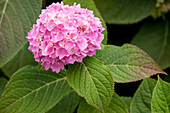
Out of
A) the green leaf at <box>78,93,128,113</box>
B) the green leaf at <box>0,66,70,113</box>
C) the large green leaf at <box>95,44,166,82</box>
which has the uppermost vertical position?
the green leaf at <box>0,66,70,113</box>

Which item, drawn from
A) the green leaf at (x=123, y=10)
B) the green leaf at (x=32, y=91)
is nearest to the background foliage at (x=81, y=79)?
the green leaf at (x=32, y=91)

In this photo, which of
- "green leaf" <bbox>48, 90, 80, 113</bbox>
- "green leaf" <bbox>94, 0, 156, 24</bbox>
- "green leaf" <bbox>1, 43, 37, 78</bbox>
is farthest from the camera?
"green leaf" <bbox>94, 0, 156, 24</bbox>

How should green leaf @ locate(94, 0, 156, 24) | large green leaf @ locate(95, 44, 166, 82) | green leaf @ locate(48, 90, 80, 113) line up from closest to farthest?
large green leaf @ locate(95, 44, 166, 82), green leaf @ locate(48, 90, 80, 113), green leaf @ locate(94, 0, 156, 24)

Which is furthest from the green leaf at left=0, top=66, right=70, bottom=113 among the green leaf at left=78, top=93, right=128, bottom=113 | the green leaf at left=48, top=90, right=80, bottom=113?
the green leaf at left=48, top=90, right=80, bottom=113

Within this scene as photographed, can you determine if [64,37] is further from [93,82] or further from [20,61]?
[20,61]

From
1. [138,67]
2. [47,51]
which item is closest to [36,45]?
[47,51]

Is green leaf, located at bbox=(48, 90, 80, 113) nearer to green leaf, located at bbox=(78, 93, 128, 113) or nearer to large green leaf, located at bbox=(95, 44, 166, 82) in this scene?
green leaf, located at bbox=(78, 93, 128, 113)

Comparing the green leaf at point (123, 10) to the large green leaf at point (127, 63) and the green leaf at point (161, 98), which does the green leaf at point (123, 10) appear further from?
the green leaf at point (161, 98)

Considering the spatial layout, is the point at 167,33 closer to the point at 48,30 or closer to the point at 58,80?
the point at 58,80
